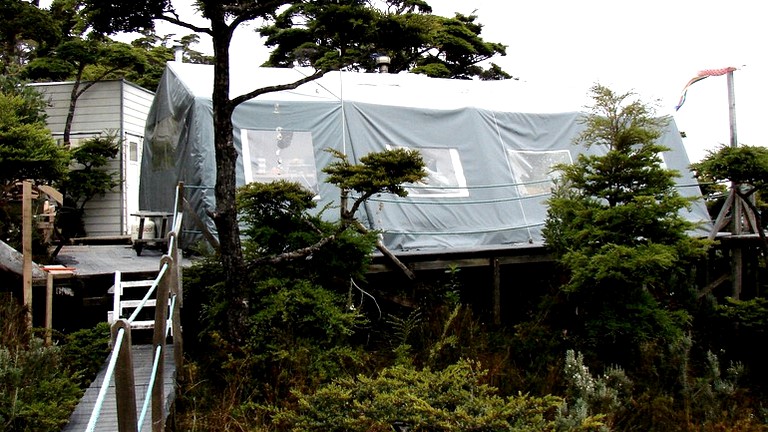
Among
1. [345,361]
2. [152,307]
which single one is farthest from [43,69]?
[345,361]

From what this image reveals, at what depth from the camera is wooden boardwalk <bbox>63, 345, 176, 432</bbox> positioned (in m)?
4.75

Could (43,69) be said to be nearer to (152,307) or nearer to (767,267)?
(152,307)

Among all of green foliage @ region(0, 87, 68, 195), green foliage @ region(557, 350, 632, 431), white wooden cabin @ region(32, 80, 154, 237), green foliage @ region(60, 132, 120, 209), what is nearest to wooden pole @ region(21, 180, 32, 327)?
green foliage @ region(0, 87, 68, 195)

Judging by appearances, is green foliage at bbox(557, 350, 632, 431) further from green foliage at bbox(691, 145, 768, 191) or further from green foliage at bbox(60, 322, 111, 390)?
green foliage at bbox(60, 322, 111, 390)

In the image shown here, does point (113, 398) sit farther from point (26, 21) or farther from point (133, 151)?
point (26, 21)

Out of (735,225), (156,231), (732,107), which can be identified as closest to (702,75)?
(732,107)

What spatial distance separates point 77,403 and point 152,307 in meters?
2.31

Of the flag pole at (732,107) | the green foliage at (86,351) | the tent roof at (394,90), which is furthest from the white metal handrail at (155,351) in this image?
the flag pole at (732,107)

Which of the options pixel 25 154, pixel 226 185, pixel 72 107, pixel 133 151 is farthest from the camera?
pixel 133 151

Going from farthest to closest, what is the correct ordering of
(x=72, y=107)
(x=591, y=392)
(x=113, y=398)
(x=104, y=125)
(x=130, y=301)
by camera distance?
1. (x=104, y=125)
2. (x=72, y=107)
3. (x=591, y=392)
4. (x=130, y=301)
5. (x=113, y=398)

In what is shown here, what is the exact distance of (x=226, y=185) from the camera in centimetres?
642

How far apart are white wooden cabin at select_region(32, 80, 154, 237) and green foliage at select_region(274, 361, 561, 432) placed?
35.6 feet

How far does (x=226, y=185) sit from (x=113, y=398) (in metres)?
2.12

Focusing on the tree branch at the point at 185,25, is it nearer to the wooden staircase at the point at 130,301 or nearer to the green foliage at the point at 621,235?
the wooden staircase at the point at 130,301
